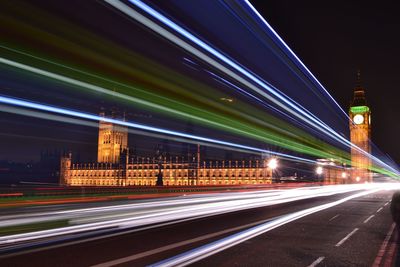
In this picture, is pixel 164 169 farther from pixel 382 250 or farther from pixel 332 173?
pixel 382 250

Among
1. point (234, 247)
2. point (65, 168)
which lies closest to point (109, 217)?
point (234, 247)

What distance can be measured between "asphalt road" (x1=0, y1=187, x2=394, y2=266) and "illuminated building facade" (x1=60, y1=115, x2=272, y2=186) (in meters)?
98.8

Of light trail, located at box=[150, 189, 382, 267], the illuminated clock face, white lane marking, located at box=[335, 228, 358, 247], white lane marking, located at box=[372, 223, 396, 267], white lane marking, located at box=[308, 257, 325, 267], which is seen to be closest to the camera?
light trail, located at box=[150, 189, 382, 267]

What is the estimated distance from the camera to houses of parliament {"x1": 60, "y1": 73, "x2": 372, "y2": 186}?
119m

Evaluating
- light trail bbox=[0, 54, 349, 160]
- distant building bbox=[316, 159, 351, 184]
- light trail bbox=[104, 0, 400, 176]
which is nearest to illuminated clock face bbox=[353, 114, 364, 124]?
distant building bbox=[316, 159, 351, 184]

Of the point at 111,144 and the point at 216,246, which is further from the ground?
the point at 111,144

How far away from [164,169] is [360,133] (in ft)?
252

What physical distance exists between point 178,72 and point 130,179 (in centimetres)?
11753

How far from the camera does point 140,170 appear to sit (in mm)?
130875

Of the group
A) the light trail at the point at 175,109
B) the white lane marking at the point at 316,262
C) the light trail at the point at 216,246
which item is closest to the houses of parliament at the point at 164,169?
the light trail at the point at 175,109

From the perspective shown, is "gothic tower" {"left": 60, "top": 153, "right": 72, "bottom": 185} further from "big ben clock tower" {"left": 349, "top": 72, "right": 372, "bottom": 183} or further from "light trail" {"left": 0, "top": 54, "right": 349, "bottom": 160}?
"light trail" {"left": 0, "top": 54, "right": 349, "bottom": 160}

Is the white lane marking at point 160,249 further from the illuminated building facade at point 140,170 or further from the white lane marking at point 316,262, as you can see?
the illuminated building facade at point 140,170

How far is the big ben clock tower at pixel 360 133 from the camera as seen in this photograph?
11729 cm

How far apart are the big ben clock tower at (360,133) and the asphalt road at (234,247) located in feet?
339
